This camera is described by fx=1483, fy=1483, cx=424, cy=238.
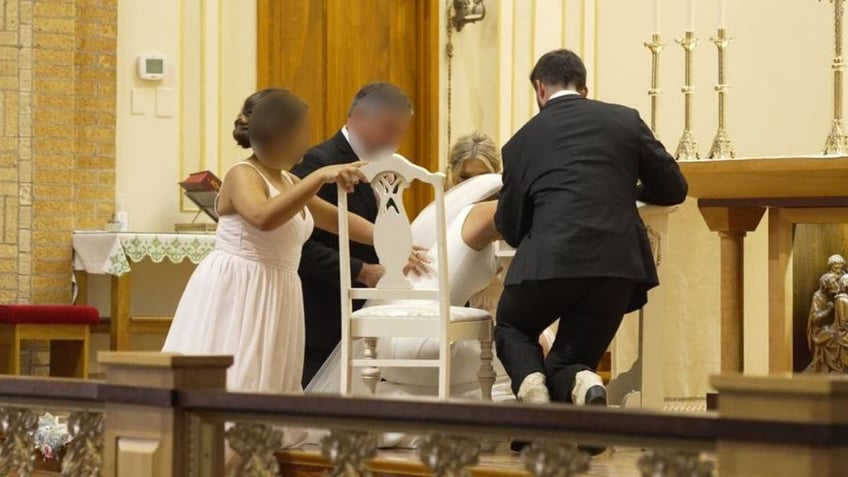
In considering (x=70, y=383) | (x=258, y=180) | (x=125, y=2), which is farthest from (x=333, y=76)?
(x=70, y=383)

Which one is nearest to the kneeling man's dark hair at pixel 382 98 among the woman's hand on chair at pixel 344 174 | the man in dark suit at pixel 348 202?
the man in dark suit at pixel 348 202

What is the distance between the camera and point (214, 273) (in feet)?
16.5

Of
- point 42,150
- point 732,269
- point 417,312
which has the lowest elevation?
point 417,312

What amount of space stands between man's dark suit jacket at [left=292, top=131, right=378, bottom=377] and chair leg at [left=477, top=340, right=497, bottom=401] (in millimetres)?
671

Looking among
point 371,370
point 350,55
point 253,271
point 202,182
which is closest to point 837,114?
point 371,370

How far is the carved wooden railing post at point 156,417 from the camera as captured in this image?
3270 millimetres

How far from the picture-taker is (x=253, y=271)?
5051 millimetres

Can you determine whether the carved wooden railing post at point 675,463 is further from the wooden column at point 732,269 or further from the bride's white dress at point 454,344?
the wooden column at point 732,269

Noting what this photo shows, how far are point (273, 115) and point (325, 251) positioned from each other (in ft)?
2.90

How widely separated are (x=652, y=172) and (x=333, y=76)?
495 cm

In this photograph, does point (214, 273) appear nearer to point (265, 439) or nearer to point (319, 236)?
point (319, 236)

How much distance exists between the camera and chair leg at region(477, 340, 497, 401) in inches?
210

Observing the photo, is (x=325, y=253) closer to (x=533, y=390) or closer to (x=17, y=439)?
(x=533, y=390)

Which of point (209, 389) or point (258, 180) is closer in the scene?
point (209, 389)
